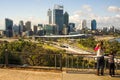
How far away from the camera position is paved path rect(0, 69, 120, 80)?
37.9 ft

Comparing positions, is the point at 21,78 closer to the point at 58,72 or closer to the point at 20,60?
the point at 58,72

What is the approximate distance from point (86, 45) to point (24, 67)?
11207 cm

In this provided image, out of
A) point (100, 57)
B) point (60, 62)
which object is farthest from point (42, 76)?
point (100, 57)

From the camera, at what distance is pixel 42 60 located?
19.1 metres

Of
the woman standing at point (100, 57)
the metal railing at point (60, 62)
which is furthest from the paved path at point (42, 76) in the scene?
the metal railing at point (60, 62)

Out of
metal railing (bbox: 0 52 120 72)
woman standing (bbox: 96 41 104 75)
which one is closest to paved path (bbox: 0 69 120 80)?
woman standing (bbox: 96 41 104 75)

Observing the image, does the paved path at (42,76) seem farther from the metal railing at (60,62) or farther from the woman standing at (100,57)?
the metal railing at (60,62)

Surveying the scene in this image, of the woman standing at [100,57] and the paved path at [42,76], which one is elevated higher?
the woman standing at [100,57]

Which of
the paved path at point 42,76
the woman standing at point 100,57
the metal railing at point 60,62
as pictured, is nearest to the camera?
the paved path at point 42,76

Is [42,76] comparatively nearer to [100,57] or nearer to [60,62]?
[60,62]

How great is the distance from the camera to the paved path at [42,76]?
37.9 feet

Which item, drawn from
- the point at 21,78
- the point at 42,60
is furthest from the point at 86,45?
the point at 21,78

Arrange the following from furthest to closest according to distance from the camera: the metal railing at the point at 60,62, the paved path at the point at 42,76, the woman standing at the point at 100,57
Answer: the metal railing at the point at 60,62
the woman standing at the point at 100,57
the paved path at the point at 42,76

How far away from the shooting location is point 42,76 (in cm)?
1186
